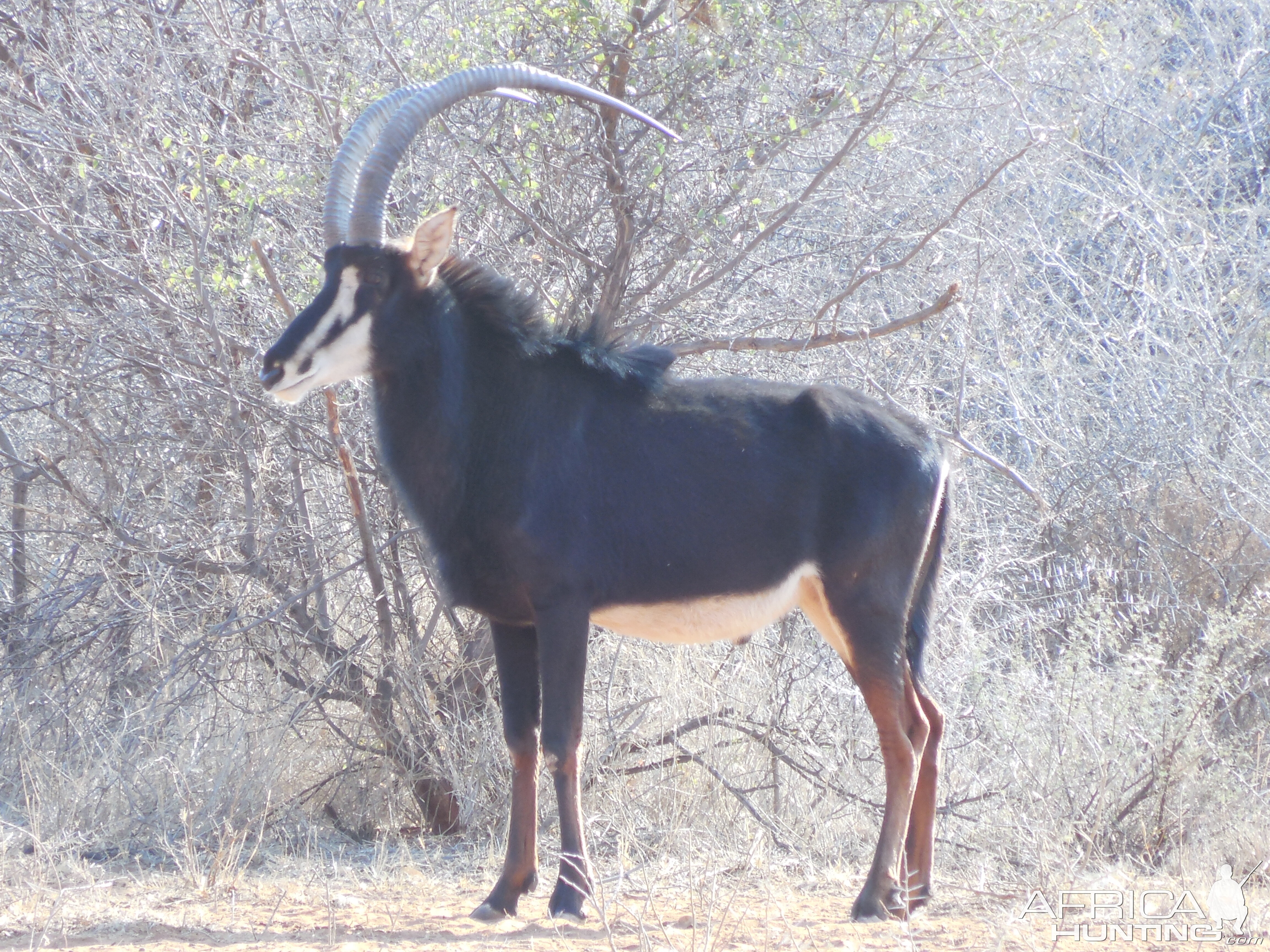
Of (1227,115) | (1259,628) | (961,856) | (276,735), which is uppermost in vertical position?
(1227,115)

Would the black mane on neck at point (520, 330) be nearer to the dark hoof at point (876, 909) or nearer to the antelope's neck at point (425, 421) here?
the antelope's neck at point (425, 421)

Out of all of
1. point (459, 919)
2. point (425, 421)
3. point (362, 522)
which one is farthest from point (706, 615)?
point (362, 522)

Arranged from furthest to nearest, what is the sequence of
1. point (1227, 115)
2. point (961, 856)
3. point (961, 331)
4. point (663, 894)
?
point (1227, 115)
point (961, 331)
point (961, 856)
point (663, 894)

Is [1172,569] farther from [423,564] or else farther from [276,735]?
[276,735]

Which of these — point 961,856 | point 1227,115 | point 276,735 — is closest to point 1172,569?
point 961,856

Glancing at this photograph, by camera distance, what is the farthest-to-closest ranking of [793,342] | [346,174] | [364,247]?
[793,342], [346,174], [364,247]

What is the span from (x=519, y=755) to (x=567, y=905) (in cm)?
60

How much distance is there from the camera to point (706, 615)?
4.87 m

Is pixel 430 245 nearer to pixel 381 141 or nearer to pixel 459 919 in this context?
pixel 381 141

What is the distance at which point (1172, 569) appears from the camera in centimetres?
850

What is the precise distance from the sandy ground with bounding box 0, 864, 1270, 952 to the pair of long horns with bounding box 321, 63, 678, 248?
2537mm

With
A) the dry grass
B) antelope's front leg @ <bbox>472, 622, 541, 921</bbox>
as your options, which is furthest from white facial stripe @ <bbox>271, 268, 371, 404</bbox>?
the dry grass

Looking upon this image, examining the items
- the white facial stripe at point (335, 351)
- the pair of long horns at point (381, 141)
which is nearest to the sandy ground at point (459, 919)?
the white facial stripe at point (335, 351)

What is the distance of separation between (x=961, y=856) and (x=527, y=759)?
→ 245 cm
